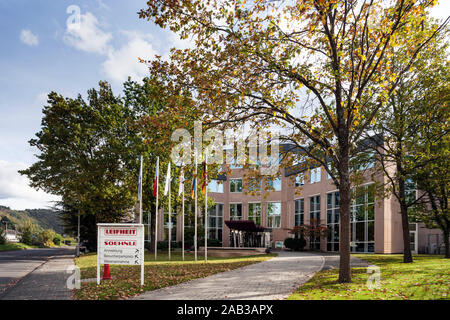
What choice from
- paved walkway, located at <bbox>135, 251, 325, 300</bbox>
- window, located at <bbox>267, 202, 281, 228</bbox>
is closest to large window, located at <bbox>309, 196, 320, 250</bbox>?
window, located at <bbox>267, 202, 281, 228</bbox>

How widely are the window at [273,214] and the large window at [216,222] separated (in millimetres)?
6560

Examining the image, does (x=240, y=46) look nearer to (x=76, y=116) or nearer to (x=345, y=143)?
(x=345, y=143)

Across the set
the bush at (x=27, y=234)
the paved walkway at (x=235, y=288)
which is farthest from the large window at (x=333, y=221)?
the bush at (x=27, y=234)

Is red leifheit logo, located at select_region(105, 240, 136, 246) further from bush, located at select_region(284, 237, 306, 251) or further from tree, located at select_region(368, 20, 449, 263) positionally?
bush, located at select_region(284, 237, 306, 251)

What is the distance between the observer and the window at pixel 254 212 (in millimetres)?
49469

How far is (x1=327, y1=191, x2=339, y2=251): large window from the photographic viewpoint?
38438 mm

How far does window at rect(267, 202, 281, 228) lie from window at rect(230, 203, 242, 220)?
395 cm

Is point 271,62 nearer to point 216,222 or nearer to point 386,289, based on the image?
point 386,289

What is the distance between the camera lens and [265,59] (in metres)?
11.7

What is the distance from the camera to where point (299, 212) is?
45.9m

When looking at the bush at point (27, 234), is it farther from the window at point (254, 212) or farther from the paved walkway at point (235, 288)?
the paved walkway at point (235, 288)

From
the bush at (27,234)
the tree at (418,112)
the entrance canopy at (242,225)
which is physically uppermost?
the tree at (418,112)

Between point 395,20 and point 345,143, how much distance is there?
397 cm
